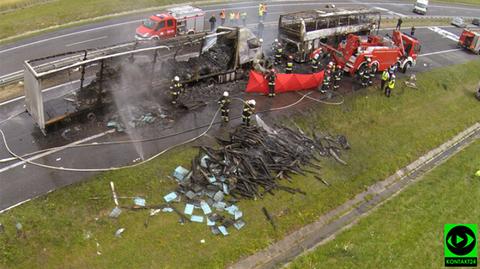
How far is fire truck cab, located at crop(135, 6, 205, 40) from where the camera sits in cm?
2875

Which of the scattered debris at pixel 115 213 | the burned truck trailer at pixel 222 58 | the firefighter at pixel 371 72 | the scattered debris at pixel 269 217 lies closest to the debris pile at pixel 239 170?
the scattered debris at pixel 269 217

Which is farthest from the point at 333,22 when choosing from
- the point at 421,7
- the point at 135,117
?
the point at 421,7

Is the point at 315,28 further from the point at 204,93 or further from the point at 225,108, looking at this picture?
the point at 225,108

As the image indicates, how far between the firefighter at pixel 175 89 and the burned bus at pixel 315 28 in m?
9.98

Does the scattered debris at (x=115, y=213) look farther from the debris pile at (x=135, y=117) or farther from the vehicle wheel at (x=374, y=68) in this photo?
the vehicle wheel at (x=374, y=68)

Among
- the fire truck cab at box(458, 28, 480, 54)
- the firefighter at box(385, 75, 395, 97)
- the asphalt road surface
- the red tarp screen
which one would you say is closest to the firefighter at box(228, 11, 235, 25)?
the asphalt road surface

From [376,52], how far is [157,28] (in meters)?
14.6

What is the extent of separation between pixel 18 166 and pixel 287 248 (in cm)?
1037

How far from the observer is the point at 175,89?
795 inches

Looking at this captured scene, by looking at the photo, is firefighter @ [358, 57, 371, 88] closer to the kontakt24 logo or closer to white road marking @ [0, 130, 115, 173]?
the kontakt24 logo

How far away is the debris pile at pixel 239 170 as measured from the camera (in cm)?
1457

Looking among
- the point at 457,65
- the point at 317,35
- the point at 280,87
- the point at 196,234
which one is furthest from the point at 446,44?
the point at 196,234

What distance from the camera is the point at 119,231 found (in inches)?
521

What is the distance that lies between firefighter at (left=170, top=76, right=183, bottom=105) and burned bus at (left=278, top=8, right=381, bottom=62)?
998 centimetres
